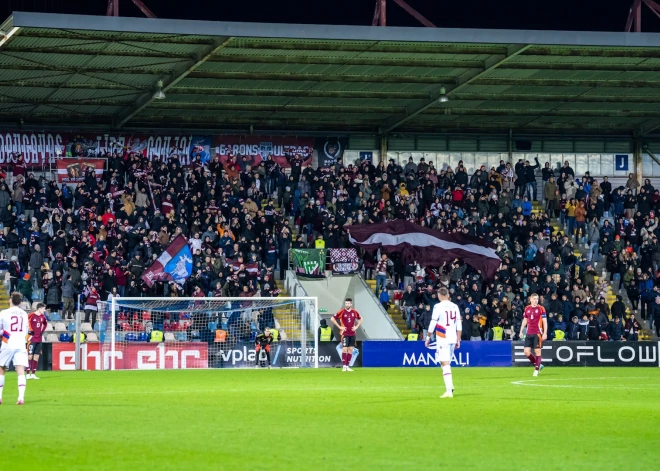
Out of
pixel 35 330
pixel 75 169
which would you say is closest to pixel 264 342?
pixel 35 330

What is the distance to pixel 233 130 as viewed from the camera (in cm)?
5131

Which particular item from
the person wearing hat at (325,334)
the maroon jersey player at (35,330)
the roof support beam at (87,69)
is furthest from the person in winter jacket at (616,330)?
the maroon jersey player at (35,330)

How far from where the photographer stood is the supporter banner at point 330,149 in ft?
172

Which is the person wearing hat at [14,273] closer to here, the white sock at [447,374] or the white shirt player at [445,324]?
the white shirt player at [445,324]

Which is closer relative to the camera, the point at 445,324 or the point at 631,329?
the point at 445,324

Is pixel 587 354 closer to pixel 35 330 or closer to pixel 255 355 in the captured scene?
pixel 255 355

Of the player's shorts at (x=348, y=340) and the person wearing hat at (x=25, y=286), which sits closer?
the player's shorts at (x=348, y=340)

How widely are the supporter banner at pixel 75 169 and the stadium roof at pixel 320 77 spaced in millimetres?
1841

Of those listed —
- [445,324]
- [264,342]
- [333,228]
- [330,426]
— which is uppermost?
[333,228]

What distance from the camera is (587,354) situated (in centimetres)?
3772

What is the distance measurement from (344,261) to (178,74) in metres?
9.44

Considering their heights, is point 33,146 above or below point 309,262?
above

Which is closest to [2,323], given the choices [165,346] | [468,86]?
[165,346]

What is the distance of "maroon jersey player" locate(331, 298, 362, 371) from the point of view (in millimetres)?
31531
